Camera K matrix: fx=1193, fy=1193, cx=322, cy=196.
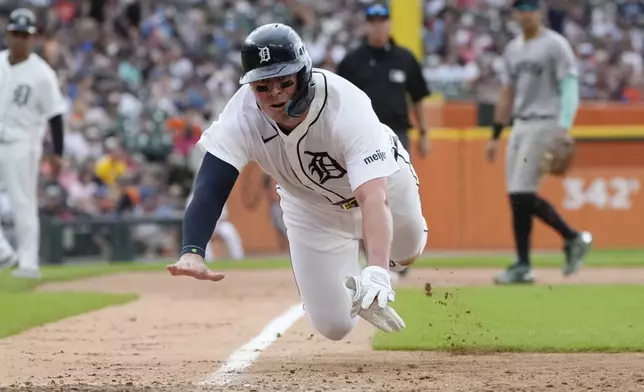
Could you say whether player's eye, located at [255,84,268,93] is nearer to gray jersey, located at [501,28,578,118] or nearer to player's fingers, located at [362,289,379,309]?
player's fingers, located at [362,289,379,309]

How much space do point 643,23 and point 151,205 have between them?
13.6 m

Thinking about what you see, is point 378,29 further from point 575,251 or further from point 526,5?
point 575,251

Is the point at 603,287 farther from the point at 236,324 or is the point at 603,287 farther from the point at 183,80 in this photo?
the point at 183,80

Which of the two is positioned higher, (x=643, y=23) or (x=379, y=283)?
(x=643, y=23)

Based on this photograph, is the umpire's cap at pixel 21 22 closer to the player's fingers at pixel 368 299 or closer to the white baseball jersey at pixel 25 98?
the white baseball jersey at pixel 25 98

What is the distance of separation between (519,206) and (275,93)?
5.82 meters


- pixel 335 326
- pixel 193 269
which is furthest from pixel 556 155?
pixel 193 269

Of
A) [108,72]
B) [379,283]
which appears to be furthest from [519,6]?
[108,72]

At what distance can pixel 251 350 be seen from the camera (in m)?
6.62

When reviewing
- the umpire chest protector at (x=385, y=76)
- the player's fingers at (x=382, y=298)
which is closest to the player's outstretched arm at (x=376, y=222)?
the player's fingers at (x=382, y=298)

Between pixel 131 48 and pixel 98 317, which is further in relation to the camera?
pixel 131 48

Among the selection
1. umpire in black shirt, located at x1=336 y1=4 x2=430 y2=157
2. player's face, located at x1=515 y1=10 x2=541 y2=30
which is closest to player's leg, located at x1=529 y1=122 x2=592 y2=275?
player's face, located at x1=515 y1=10 x2=541 y2=30

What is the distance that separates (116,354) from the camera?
21.3 feet

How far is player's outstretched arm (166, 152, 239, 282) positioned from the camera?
16.5 feet
